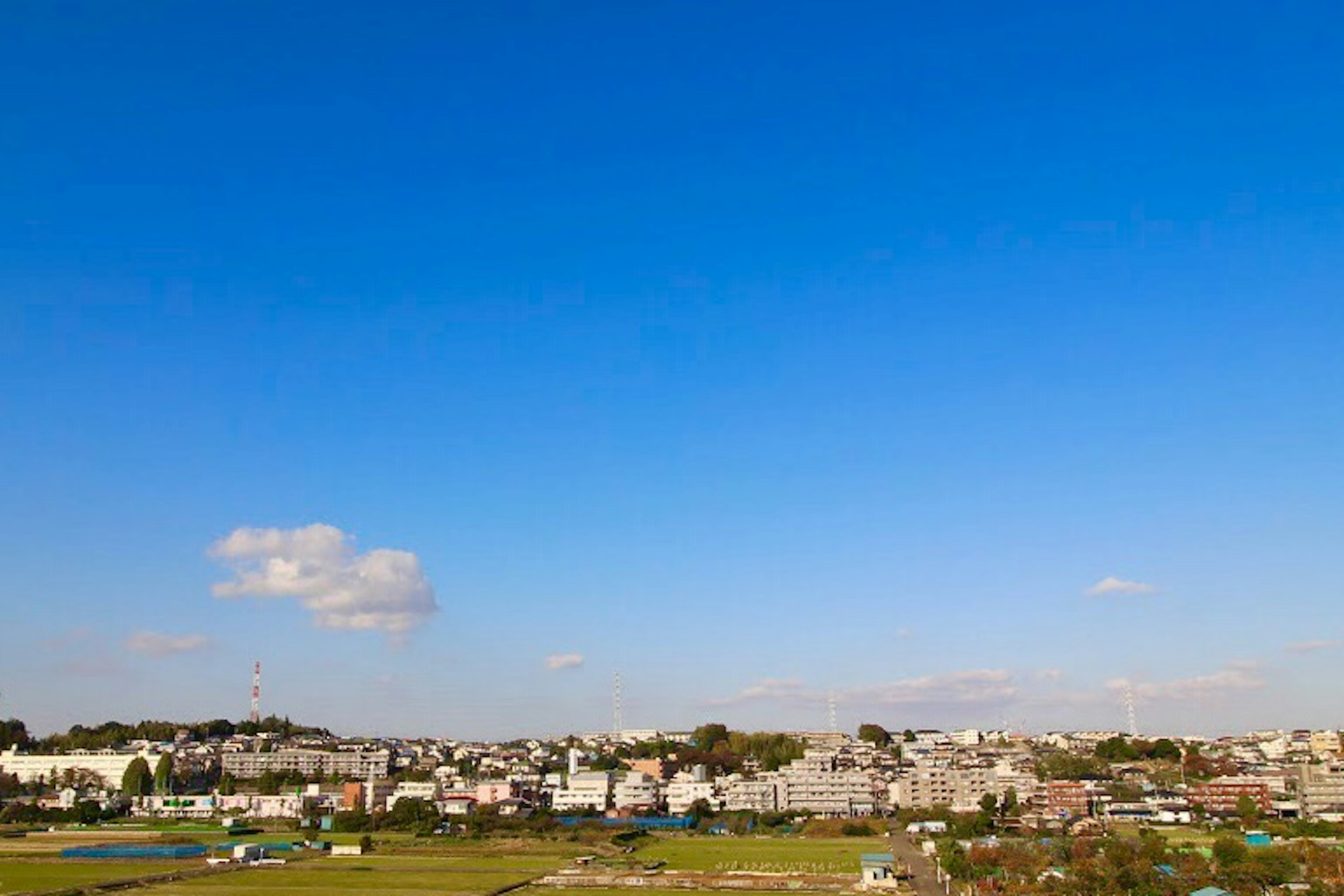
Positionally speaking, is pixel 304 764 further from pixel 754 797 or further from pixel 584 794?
pixel 754 797

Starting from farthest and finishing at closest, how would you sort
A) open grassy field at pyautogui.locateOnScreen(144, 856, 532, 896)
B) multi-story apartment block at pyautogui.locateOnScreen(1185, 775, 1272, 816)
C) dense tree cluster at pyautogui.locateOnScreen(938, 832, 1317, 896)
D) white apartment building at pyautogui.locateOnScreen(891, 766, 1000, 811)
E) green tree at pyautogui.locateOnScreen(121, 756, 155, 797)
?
green tree at pyautogui.locateOnScreen(121, 756, 155, 797) → white apartment building at pyautogui.locateOnScreen(891, 766, 1000, 811) → multi-story apartment block at pyautogui.locateOnScreen(1185, 775, 1272, 816) → open grassy field at pyautogui.locateOnScreen(144, 856, 532, 896) → dense tree cluster at pyautogui.locateOnScreen(938, 832, 1317, 896)

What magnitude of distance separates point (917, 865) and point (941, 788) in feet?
60.2

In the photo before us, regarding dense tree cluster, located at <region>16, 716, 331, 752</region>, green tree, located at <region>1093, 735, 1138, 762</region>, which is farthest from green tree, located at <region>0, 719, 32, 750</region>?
green tree, located at <region>1093, 735, 1138, 762</region>

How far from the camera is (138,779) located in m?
53.8

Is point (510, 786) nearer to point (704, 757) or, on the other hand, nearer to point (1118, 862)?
point (704, 757)

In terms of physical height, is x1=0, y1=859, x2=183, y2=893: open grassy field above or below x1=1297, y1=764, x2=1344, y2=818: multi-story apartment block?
above

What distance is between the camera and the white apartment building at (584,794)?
49.2 metres

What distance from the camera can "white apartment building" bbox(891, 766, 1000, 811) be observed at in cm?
4625

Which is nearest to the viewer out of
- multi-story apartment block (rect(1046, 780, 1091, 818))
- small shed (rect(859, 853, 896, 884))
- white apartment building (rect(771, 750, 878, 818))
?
small shed (rect(859, 853, 896, 884))

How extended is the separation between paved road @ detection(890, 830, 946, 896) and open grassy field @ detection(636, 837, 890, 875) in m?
0.57

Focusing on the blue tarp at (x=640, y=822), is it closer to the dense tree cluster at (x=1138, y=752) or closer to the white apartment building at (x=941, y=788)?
the white apartment building at (x=941, y=788)

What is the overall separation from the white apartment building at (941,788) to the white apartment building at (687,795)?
27.5ft

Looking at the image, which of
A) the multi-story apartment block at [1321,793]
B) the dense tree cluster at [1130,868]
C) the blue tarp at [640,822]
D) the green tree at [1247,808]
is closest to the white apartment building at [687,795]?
the blue tarp at [640,822]

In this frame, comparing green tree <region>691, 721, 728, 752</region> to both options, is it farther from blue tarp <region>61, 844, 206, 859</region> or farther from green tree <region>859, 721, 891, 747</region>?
blue tarp <region>61, 844, 206, 859</region>
